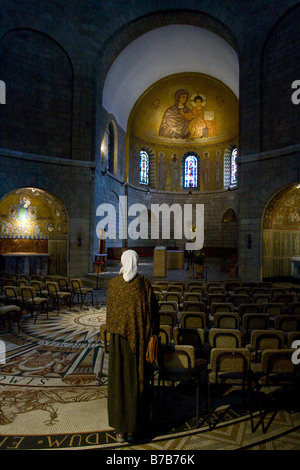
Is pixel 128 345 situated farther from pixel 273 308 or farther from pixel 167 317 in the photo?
pixel 273 308

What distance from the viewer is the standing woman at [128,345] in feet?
11.6

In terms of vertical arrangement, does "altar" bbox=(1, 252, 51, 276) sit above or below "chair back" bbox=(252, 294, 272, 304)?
above

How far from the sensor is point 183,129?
2934cm

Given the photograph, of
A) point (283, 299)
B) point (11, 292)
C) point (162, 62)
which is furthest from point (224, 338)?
point (162, 62)

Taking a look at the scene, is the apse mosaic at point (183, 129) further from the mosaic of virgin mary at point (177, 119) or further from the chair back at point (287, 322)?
the chair back at point (287, 322)

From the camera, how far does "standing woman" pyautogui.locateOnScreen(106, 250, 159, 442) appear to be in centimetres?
352

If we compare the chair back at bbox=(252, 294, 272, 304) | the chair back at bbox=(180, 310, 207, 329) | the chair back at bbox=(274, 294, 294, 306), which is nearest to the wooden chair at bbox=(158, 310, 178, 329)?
the chair back at bbox=(180, 310, 207, 329)

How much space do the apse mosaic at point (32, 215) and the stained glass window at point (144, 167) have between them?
11.9 meters

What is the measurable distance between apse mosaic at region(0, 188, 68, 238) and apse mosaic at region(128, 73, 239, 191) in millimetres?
9687

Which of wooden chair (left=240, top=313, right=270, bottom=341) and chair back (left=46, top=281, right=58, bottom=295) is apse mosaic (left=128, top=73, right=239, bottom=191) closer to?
chair back (left=46, top=281, right=58, bottom=295)

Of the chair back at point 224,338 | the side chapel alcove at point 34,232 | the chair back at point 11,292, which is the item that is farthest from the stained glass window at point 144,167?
the chair back at point 224,338

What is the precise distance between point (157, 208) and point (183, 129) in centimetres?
749
